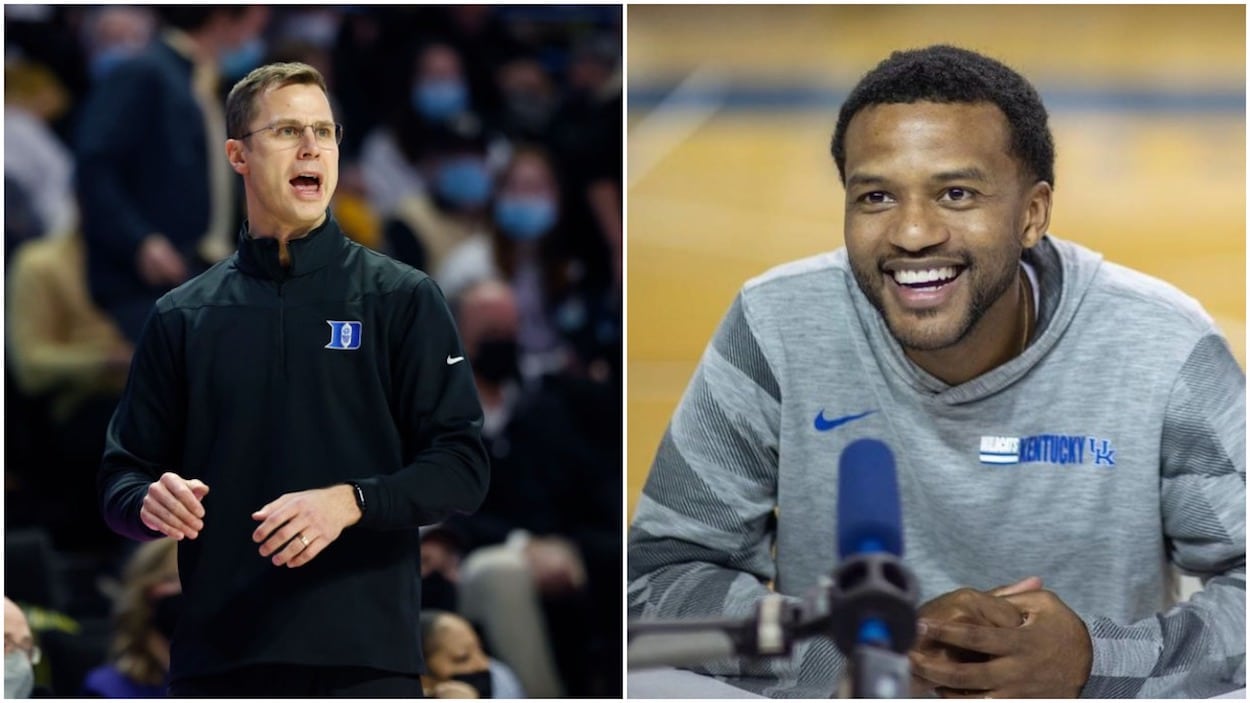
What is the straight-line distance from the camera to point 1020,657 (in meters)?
2.77

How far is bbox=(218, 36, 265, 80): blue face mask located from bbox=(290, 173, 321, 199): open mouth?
60 centimetres

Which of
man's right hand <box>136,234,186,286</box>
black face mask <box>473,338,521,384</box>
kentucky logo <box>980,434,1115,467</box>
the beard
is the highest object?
man's right hand <box>136,234,186,286</box>

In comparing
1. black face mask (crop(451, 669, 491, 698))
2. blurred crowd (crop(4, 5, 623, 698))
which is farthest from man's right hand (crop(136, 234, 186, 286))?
black face mask (crop(451, 669, 491, 698))

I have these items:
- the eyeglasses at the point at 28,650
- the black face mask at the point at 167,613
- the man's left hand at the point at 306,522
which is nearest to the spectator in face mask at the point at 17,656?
the eyeglasses at the point at 28,650

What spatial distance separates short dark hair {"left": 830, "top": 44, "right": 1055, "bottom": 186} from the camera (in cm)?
289

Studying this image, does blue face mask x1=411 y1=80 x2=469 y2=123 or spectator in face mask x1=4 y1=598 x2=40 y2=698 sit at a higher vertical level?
blue face mask x1=411 y1=80 x2=469 y2=123

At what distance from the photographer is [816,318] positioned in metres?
2.97

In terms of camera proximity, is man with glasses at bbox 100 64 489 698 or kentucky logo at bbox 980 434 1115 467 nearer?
man with glasses at bbox 100 64 489 698

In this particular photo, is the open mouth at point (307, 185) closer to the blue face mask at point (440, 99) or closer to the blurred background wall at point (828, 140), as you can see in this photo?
the blurred background wall at point (828, 140)

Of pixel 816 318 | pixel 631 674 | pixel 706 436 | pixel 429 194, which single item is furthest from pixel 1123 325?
pixel 429 194

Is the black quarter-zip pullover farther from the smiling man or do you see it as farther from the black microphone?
the black microphone

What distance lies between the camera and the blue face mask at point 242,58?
3.27 metres

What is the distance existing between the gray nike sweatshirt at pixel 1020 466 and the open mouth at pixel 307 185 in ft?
2.60

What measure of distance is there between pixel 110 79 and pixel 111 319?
0.55 meters
